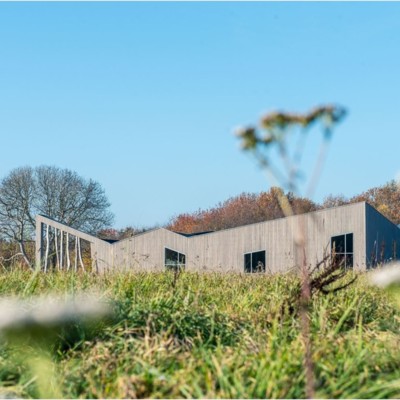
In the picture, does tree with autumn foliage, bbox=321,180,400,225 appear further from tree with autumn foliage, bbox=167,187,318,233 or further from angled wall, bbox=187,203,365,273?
angled wall, bbox=187,203,365,273

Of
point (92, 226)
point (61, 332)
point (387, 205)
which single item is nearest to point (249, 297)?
point (61, 332)

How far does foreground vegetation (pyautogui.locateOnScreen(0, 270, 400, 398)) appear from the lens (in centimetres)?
336

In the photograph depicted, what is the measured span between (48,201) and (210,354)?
31.5 metres

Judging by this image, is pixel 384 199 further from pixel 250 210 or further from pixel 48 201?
pixel 48 201

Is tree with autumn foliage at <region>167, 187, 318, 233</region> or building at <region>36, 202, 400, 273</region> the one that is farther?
tree with autumn foliage at <region>167, 187, 318, 233</region>

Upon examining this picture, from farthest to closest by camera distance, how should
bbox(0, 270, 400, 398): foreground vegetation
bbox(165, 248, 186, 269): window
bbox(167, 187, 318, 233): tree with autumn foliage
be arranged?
bbox(167, 187, 318, 233): tree with autumn foliage
bbox(165, 248, 186, 269): window
bbox(0, 270, 400, 398): foreground vegetation

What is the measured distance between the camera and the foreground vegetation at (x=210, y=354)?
3355 millimetres

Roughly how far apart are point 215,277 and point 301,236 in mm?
5953

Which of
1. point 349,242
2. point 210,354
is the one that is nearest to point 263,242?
point 349,242

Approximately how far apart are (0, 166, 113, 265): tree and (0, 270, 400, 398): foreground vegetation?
94.4ft

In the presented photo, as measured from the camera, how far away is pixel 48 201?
3450 cm

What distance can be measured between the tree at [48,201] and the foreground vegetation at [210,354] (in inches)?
1133

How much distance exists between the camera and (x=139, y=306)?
500cm

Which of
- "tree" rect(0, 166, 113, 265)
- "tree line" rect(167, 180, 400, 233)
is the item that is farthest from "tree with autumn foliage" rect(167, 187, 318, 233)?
"tree" rect(0, 166, 113, 265)
